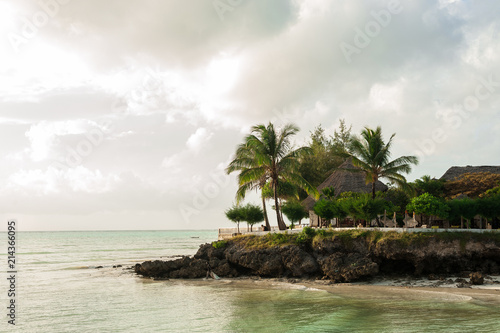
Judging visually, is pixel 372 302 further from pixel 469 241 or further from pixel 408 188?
pixel 408 188

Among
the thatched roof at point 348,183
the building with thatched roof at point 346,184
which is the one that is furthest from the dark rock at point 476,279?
the thatched roof at point 348,183

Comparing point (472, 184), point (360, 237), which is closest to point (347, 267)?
point (360, 237)

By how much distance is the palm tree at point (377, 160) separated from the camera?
30453 millimetres

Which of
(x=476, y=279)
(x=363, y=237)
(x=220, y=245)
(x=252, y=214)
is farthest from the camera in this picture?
(x=252, y=214)

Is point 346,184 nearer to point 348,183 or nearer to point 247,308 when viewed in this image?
point 348,183

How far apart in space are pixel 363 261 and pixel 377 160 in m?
8.54

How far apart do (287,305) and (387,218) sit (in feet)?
47.5

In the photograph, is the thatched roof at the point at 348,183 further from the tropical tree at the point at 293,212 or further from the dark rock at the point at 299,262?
the dark rock at the point at 299,262

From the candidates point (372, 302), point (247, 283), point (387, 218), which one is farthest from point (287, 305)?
point (387, 218)

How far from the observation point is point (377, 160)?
3053 centimetres

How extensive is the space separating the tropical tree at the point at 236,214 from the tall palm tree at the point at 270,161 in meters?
3.51

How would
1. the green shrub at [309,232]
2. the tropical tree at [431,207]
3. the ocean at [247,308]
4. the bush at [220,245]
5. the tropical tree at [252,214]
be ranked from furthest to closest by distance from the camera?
the tropical tree at [252,214]
the bush at [220,245]
the green shrub at [309,232]
the tropical tree at [431,207]
the ocean at [247,308]

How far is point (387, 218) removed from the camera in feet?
104

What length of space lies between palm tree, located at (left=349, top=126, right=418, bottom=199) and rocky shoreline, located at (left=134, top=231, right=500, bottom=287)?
5.91 m
